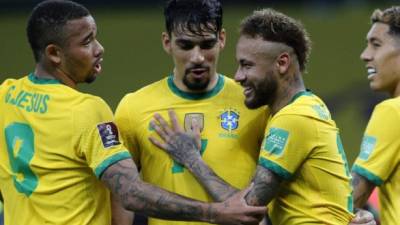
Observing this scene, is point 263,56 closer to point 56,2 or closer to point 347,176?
point 347,176

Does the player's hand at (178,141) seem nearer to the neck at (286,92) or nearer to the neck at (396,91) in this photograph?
the neck at (286,92)

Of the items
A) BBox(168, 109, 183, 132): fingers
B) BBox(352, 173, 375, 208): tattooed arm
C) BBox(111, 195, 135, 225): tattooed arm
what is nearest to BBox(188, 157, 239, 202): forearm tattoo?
BBox(168, 109, 183, 132): fingers

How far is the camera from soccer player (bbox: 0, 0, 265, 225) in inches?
202

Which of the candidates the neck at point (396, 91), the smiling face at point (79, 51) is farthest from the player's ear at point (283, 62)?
the neck at point (396, 91)

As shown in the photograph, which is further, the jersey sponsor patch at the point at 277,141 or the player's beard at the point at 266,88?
the player's beard at the point at 266,88

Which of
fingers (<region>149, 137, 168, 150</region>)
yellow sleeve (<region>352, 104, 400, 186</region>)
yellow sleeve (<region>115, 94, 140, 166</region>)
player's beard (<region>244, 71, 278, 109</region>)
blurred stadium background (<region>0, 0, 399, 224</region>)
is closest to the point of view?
player's beard (<region>244, 71, 278, 109</region>)

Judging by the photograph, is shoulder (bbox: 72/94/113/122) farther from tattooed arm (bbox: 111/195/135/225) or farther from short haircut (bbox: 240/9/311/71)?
short haircut (bbox: 240/9/311/71)

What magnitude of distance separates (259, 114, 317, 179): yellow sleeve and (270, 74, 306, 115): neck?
0.20m

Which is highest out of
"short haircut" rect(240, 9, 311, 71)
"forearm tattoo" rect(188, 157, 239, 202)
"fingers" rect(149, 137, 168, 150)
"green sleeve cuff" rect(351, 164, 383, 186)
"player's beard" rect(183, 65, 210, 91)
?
"short haircut" rect(240, 9, 311, 71)

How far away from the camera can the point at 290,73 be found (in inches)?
212

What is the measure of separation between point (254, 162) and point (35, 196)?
1164 millimetres

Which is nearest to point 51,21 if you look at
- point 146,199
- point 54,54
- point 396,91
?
point 54,54

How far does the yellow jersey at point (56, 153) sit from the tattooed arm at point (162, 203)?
0.23ft

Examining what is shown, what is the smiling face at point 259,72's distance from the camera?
5.36 m
